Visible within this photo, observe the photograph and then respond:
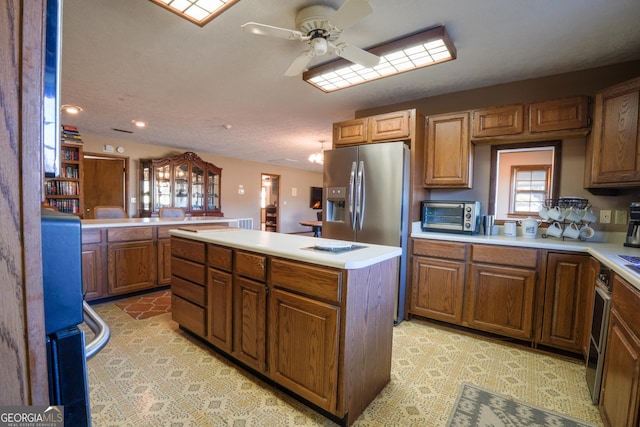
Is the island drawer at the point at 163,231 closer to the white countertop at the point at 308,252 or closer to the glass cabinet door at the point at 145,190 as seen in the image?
the white countertop at the point at 308,252

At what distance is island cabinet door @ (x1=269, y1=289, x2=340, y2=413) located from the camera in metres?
1.41

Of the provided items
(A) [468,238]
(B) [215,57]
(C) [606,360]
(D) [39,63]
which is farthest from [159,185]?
(C) [606,360]

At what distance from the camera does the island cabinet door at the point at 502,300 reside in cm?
223

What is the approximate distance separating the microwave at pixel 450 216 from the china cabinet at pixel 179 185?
497cm

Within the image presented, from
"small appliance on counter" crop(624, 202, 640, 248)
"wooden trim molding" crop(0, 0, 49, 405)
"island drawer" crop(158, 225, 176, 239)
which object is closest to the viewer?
"wooden trim molding" crop(0, 0, 49, 405)

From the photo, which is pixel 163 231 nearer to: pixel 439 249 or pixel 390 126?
pixel 390 126

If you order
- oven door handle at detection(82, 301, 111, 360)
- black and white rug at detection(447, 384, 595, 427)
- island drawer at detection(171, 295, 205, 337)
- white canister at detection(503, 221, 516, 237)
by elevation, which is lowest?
black and white rug at detection(447, 384, 595, 427)

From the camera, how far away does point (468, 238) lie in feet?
8.07

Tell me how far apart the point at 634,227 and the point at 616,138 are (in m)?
0.65

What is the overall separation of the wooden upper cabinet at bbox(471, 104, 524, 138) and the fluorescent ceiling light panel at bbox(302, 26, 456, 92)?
71 centimetres

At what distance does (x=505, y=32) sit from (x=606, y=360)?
79.4 inches

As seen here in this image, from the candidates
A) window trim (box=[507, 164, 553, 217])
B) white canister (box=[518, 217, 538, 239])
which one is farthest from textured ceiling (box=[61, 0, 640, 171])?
white canister (box=[518, 217, 538, 239])

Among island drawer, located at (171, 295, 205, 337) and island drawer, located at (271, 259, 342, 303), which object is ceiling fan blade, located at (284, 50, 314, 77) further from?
island drawer, located at (171, 295, 205, 337)

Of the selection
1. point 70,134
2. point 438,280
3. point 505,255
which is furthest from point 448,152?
point 70,134
